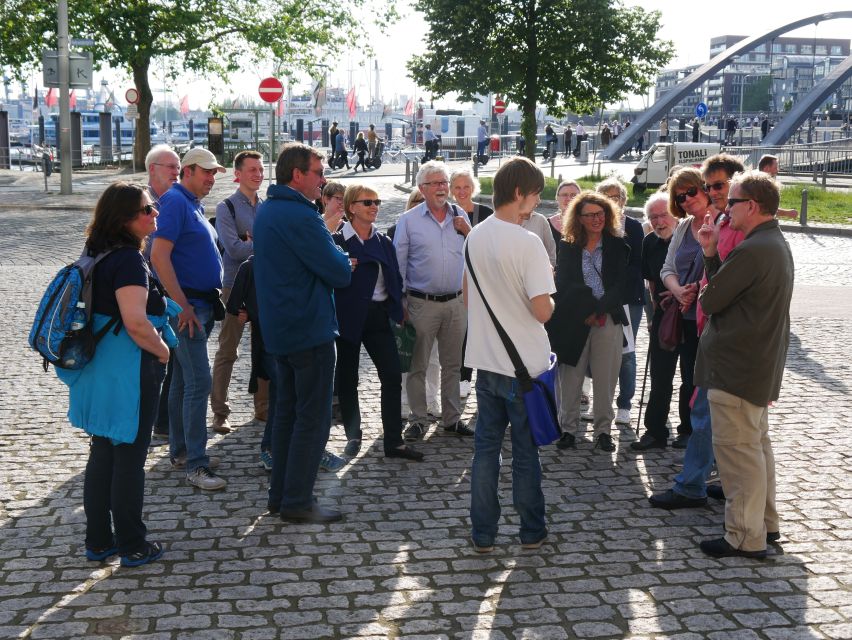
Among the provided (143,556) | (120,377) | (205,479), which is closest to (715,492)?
(205,479)

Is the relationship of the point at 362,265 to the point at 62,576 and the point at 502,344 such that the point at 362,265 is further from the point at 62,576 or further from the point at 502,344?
the point at 62,576

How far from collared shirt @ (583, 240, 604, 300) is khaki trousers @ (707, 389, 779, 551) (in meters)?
1.96

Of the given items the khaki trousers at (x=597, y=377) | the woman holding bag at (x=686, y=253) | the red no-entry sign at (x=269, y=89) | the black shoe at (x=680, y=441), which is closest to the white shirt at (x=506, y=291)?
the woman holding bag at (x=686, y=253)

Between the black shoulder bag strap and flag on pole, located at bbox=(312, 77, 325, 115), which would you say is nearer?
the black shoulder bag strap

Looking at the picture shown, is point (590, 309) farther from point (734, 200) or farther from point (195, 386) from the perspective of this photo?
point (195, 386)

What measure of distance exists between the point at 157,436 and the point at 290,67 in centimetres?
3097

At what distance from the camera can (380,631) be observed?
425 cm

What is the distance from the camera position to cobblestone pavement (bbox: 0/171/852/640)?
171 inches

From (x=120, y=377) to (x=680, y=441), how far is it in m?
3.97

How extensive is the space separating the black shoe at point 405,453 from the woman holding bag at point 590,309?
1.02 meters

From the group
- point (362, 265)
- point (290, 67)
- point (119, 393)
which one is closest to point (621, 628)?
point (119, 393)

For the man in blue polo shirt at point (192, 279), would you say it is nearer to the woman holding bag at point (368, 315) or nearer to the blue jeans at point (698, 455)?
the woman holding bag at point (368, 315)

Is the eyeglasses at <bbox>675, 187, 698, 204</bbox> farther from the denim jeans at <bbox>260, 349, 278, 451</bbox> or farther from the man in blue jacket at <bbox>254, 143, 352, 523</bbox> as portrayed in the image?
the denim jeans at <bbox>260, 349, 278, 451</bbox>

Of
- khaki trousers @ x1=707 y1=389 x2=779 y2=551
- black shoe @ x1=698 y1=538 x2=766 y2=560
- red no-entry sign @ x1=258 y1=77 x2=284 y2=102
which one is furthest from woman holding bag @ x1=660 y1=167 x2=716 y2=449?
red no-entry sign @ x1=258 y1=77 x2=284 y2=102
